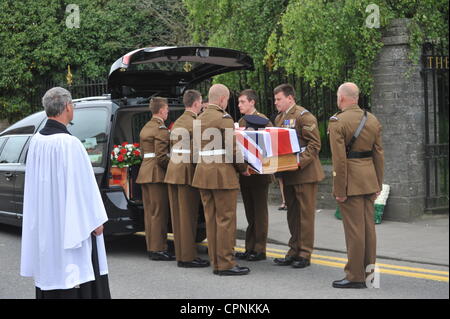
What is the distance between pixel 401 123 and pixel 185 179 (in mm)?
4175

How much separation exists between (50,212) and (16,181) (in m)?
4.51

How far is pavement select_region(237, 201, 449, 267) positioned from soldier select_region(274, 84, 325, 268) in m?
0.97

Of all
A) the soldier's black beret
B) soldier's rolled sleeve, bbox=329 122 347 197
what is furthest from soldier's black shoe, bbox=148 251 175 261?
soldier's rolled sleeve, bbox=329 122 347 197

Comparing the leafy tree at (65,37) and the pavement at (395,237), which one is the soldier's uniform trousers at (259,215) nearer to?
the pavement at (395,237)

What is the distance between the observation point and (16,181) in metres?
9.51

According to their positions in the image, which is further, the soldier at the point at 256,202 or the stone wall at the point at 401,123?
the stone wall at the point at 401,123

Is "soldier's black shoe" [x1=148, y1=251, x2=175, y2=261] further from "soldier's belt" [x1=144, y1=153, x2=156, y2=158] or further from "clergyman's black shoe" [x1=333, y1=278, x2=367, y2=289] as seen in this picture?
"clergyman's black shoe" [x1=333, y1=278, x2=367, y2=289]

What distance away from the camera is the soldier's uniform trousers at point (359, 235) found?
6751 mm

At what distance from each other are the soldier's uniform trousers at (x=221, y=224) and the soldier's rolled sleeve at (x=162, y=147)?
80 centimetres

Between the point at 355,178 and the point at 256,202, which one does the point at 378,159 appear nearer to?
the point at 355,178

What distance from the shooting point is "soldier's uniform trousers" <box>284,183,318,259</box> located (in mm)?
7848

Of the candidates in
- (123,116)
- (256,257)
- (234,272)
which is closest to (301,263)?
(256,257)

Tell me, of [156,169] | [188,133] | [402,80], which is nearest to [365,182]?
[188,133]

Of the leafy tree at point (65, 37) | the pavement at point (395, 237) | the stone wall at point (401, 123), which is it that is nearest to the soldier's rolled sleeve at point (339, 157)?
the pavement at point (395, 237)
